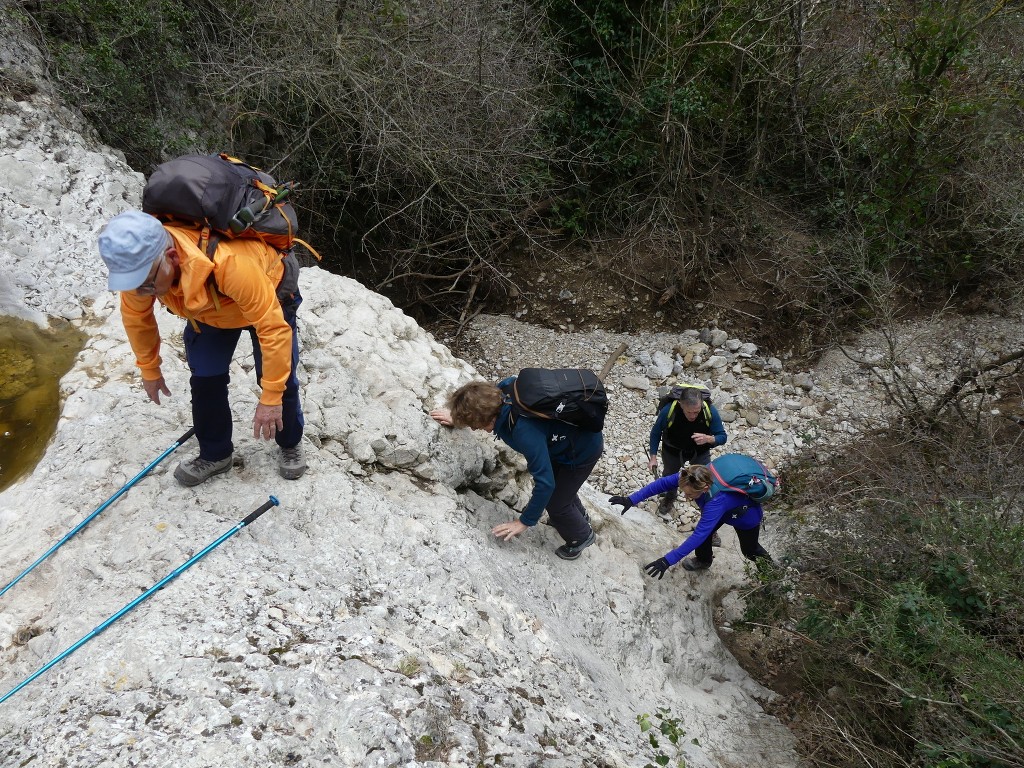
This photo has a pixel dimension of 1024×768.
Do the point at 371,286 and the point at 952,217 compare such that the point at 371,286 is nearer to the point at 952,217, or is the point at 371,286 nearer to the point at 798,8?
the point at 798,8

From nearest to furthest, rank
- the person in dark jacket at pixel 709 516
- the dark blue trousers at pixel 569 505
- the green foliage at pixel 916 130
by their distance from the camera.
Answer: the dark blue trousers at pixel 569 505, the person in dark jacket at pixel 709 516, the green foliage at pixel 916 130

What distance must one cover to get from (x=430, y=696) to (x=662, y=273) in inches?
299

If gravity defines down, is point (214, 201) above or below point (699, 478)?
above

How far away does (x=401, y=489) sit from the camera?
145 inches

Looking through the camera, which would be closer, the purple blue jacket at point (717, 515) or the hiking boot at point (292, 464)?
the hiking boot at point (292, 464)

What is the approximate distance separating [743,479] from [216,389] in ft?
10.6

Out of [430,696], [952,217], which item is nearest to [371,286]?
[430,696]

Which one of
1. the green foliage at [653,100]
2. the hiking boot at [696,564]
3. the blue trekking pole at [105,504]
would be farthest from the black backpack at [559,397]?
the green foliage at [653,100]

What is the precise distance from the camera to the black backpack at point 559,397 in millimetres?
3309

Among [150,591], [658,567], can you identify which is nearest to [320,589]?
[150,591]

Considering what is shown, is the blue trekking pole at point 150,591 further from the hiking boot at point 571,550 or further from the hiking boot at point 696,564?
the hiking boot at point 696,564

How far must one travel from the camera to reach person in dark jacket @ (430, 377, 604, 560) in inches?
134

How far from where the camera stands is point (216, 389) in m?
2.95

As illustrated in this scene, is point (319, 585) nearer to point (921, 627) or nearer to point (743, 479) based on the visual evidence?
point (743, 479)
